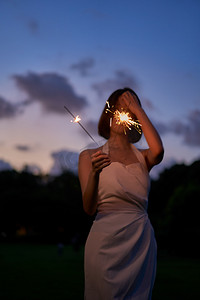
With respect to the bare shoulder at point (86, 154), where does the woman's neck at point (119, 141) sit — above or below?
below

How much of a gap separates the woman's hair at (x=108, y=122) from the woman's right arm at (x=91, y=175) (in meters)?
0.36

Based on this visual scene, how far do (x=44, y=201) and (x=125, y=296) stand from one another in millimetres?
74489

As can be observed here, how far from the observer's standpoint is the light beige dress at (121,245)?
10.8ft

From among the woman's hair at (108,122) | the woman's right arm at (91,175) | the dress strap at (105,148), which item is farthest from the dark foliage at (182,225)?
the woman's right arm at (91,175)

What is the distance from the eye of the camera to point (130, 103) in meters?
3.81

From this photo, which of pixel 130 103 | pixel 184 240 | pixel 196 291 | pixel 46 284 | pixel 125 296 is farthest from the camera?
pixel 184 240

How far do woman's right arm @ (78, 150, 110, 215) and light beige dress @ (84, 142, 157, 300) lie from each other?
0.16 m

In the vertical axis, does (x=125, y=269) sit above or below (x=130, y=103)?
below

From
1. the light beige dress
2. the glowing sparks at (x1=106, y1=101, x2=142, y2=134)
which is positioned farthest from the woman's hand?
the glowing sparks at (x1=106, y1=101, x2=142, y2=134)

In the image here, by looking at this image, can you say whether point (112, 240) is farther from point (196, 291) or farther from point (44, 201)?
point (44, 201)

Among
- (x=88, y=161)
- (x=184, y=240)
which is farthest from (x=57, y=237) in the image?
(x=88, y=161)

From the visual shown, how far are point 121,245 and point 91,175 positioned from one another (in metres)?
0.70

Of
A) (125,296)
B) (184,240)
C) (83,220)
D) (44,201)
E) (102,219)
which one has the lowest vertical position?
(184,240)

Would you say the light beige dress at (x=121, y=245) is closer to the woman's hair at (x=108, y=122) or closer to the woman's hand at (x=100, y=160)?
the woman's hand at (x=100, y=160)
